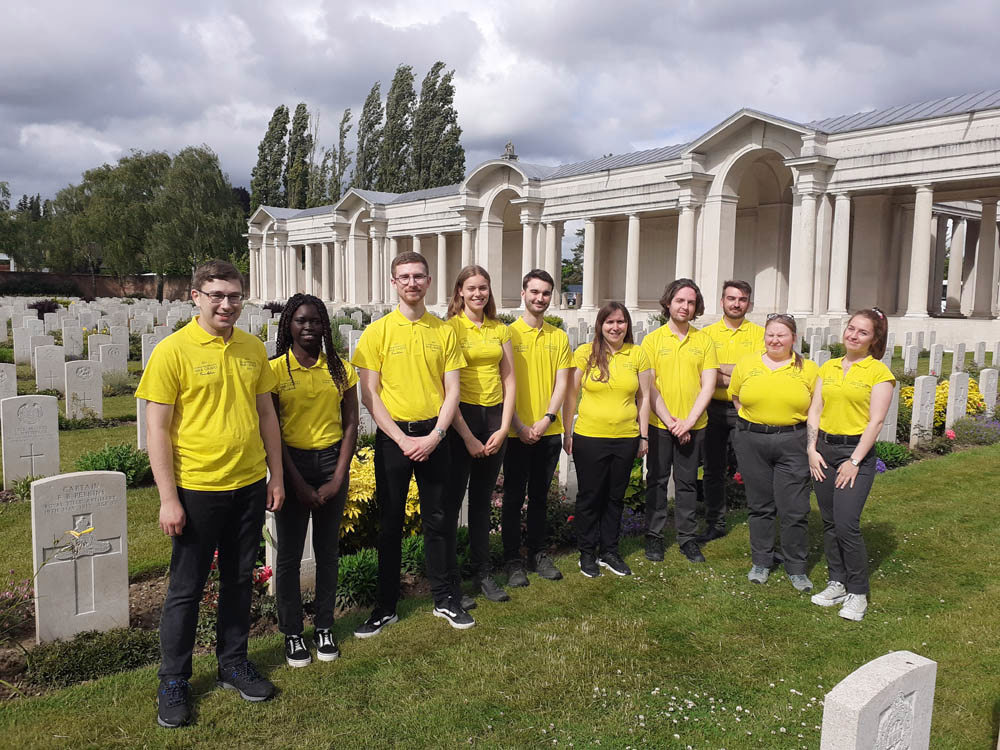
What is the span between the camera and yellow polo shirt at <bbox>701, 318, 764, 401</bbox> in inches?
252

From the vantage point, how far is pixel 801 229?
79.6ft

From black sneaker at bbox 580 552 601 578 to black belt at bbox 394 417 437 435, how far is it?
1.91 metres

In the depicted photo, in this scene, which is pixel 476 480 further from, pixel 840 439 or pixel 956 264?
pixel 956 264

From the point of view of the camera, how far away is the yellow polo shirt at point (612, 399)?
536 centimetres

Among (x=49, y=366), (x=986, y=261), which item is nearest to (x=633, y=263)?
(x=986, y=261)

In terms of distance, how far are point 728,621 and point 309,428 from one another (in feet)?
9.80

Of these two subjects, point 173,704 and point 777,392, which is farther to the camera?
point 777,392

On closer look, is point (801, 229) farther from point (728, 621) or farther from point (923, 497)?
point (728, 621)

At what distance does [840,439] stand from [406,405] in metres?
2.95

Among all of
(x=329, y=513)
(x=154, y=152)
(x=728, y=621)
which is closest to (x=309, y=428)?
(x=329, y=513)

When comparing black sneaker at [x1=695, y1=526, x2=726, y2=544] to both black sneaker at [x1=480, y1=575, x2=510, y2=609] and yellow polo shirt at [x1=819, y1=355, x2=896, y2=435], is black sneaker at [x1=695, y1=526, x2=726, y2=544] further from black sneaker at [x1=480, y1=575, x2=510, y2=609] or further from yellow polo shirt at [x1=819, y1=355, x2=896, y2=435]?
black sneaker at [x1=480, y1=575, x2=510, y2=609]

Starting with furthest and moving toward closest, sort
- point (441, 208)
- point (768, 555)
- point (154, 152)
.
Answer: point (154, 152)
point (441, 208)
point (768, 555)

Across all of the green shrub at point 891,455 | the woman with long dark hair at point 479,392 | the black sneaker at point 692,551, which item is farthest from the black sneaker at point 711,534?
the green shrub at point 891,455

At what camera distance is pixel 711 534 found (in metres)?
6.51
